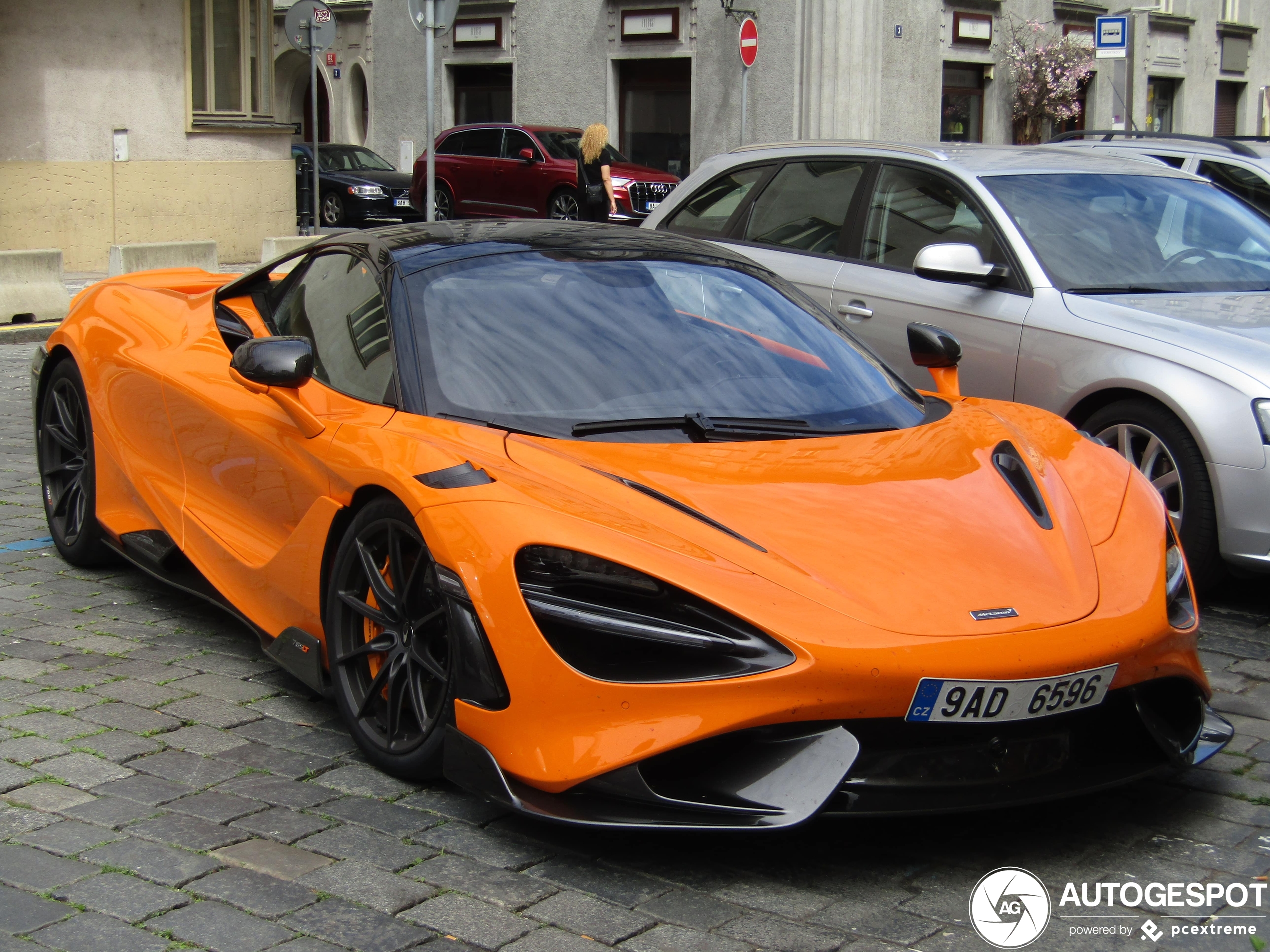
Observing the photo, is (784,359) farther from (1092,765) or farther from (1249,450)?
(1249,450)

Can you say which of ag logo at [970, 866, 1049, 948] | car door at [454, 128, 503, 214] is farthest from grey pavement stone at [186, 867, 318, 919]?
car door at [454, 128, 503, 214]

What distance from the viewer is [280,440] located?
4.07 meters

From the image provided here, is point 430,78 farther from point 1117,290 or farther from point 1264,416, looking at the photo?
point 1264,416

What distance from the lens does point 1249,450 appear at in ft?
15.9

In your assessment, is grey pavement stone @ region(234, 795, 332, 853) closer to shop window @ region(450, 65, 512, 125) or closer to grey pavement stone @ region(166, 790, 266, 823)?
grey pavement stone @ region(166, 790, 266, 823)

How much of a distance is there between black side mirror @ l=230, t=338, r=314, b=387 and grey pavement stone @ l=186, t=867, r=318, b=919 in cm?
140

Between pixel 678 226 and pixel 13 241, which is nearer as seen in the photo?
pixel 678 226

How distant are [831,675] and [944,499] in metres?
0.75

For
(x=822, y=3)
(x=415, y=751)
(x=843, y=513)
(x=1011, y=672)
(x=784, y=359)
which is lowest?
(x=415, y=751)

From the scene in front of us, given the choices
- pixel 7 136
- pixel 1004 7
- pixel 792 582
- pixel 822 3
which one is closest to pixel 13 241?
pixel 7 136

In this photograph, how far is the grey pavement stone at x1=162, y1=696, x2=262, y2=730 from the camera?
155 inches

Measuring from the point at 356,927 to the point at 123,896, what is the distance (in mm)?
489

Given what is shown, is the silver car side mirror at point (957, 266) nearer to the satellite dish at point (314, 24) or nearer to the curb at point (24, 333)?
the curb at point (24, 333)

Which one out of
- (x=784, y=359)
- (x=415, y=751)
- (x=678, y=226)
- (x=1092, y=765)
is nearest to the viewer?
(x=1092, y=765)
